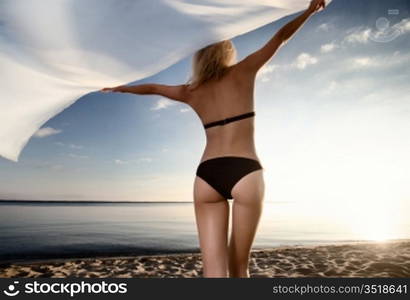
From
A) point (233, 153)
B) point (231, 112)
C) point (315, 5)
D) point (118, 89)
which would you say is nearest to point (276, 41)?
point (315, 5)

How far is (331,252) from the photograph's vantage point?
20.6 ft

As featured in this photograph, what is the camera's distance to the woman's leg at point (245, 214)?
161 centimetres

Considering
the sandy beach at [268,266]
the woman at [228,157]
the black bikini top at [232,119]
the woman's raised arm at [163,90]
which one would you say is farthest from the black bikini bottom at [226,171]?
the sandy beach at [268,266]

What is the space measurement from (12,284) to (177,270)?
102 inches

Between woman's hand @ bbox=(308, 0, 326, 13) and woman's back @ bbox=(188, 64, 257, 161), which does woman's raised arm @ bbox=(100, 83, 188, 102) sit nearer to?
woman's back @ bbox=(188, 64, 257, 161)

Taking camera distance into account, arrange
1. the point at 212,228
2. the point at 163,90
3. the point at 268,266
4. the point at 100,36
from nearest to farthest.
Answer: the point at 212,228, the point at 163,90, the point at 100,36, the point at 268,266

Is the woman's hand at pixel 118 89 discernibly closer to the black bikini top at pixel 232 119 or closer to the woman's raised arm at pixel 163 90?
the woman's raised arm at pixel 163 90

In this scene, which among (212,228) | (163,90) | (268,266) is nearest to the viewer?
(212,228)

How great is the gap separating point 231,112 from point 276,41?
38 centimetres

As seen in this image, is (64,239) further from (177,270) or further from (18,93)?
(18,93)

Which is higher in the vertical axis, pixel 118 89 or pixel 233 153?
pixel 118 89

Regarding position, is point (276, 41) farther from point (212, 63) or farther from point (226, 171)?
point (226, 171)

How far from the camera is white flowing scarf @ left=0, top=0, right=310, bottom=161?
2033 mm

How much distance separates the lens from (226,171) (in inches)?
65.8
